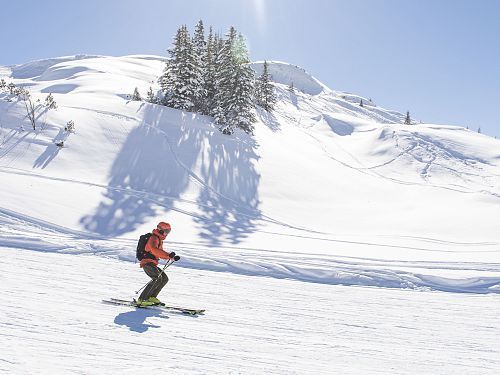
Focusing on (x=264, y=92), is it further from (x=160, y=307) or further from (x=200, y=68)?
(x=160, y=307)

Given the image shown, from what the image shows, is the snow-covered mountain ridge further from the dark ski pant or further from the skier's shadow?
the skier's shadow

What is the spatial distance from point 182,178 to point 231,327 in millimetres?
16040

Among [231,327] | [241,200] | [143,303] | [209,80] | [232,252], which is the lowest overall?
[143,303]

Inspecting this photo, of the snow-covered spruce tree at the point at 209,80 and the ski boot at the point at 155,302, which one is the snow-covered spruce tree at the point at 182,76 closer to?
the snow-covered spruce tree at the point at 209,80

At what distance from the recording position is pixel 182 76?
108 ft

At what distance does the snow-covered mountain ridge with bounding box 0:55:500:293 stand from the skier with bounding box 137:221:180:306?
3591mm

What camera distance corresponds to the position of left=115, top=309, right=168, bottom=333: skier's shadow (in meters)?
7.05

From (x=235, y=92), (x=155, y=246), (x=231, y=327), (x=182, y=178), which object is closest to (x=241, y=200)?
(x=182, y=178)

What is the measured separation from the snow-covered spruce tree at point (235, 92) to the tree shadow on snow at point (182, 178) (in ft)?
4.55

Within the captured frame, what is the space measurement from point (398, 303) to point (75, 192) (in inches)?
535

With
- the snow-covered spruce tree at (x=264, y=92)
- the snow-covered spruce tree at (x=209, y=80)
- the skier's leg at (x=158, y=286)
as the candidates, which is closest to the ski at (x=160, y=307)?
the skier's leg at (x=158, y=286)

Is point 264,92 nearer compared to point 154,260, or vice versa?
point 154,260

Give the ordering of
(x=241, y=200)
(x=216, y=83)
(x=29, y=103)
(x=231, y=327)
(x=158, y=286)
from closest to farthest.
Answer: (x=231, y=327) < (x=158, y=286) < (x=241, y=200) < (x=29, y=103) < (x=216, y=83)

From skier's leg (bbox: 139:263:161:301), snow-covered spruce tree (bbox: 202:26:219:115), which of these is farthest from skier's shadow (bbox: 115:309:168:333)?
snow-covered spruce tree (bbox: 202:26:219:115)
